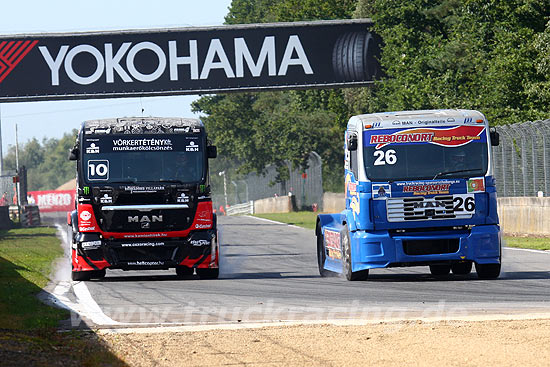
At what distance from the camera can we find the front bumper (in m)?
15.4

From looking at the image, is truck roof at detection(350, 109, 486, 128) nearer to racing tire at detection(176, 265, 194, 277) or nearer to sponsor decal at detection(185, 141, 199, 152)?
sponsor decal at detection(185, 141, 199, 152)

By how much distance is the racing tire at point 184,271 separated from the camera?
711 inches

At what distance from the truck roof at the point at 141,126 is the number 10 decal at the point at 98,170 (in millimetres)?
558

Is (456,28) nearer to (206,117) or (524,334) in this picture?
(524,334)

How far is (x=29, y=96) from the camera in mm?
38844

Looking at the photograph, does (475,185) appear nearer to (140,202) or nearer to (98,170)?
(140,202)

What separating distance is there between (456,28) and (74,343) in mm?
34941

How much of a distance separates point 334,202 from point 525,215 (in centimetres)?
2898

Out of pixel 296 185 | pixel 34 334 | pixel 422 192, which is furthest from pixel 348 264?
pixel 296 185

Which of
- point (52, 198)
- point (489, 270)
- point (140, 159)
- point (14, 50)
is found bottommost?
point (52, 198)

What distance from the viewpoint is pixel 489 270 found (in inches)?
630

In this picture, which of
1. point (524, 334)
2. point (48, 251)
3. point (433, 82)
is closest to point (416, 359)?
point (524, 334)

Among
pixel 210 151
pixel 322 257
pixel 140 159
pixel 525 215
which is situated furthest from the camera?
pixel 525 215

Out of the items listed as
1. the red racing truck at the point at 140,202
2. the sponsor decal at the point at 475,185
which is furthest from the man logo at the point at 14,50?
the sponsor decal at the point at 475,185
